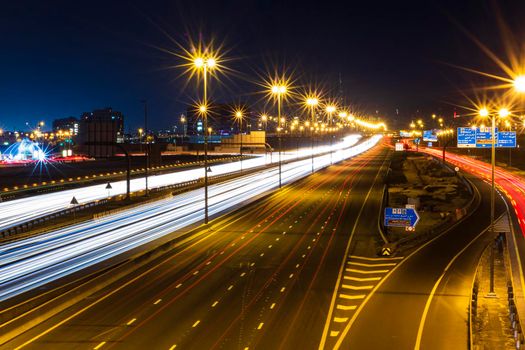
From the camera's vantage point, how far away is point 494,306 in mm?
24500

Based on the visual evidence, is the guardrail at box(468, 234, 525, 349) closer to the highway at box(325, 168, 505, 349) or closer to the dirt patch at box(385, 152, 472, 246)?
the highway at box(325, 168, 505, 349)

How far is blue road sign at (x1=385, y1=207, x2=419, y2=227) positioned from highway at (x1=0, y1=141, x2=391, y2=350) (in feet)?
7.95

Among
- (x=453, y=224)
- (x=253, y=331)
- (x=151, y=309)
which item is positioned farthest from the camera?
(x=453, y=224)

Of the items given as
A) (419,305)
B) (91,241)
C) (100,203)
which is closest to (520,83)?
(419,305)

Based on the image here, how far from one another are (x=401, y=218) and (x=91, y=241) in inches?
809

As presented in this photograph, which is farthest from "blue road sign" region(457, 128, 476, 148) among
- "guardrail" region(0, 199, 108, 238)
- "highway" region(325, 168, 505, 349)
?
"guardrail" region(0, 199, 108, 238)

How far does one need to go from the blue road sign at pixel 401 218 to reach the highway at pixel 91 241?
15831 mm

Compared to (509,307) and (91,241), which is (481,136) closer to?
(509,307)

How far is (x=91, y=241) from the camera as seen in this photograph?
36.2 m

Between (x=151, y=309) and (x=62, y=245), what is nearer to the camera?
(x=151, y=309)

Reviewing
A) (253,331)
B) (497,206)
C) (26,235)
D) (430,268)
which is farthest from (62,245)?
(497,206)

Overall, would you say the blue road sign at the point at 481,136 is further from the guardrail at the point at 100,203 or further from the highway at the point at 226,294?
the guardrail at the point at 100,203

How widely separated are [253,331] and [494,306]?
11.6m

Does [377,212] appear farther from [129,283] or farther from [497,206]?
[129,283]
